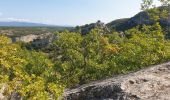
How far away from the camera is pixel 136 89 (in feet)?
80.4

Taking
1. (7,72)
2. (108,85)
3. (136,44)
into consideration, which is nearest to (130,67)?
(136,44)

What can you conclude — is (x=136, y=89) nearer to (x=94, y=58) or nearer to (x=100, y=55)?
(x=94, y=58)

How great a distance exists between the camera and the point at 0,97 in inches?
1170

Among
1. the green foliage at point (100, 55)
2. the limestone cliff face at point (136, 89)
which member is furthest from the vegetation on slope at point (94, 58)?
the limestone cliff face at point (136, 89)

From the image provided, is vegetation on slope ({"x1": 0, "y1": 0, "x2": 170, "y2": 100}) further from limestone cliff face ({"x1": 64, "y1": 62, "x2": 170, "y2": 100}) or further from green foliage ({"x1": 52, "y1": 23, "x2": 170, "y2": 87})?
limestone cliff face ({"x1": 64, "y1": 62, "x2": 170, "y2": 100})

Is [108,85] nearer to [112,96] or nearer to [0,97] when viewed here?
[112,96]

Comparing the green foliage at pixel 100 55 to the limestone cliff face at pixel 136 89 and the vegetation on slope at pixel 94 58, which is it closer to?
the vegetation on slope at pixel 94 58

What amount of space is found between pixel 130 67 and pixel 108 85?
32.7m

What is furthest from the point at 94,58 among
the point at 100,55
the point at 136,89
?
the point at 136,89

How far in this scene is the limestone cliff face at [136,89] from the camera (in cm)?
2378

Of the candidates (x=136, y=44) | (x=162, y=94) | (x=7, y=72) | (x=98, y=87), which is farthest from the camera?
(x=136, y=44)

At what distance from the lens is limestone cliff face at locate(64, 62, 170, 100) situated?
23781 millimetres

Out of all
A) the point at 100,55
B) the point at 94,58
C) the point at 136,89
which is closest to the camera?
the point at 136,89

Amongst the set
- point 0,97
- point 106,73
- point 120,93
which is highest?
point 120,93
